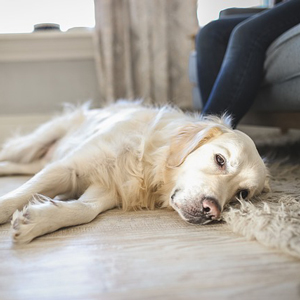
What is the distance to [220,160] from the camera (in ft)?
4.19

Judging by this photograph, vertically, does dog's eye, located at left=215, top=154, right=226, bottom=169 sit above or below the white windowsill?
below

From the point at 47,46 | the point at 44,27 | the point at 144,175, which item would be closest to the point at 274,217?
the point at 144,175

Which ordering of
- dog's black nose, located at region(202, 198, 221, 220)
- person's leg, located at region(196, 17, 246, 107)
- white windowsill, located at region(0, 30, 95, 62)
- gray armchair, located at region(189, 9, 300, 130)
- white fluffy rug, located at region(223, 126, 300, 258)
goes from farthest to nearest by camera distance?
white windowsill, located at region(0, 30, 95, 62) → person's leg, located at region(196, 17, 246, 107) → gray armchair, located at region(189, 9, 300, 130) → dog's black nose, located at region(202, 198, 221, 220) → white fluffy rug, located at region(223, 126, 300, 258)

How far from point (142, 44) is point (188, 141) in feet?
7.43

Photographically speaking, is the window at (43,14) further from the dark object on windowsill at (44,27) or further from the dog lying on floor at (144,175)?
the dog lying on floor at (144,175)

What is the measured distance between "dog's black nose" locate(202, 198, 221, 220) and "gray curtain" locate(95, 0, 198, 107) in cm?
232

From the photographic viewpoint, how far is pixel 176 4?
3.41 meters

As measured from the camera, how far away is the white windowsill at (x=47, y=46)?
10.8ft

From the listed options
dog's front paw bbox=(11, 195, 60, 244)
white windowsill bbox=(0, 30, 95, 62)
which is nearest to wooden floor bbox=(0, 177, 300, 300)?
dog's front paw bbox=(11, 195, 60, 244)

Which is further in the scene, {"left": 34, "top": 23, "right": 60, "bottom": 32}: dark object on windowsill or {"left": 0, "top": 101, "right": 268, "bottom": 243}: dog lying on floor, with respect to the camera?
{"left": 34, "top": 23, "right": 60, "bottom": 32}: dark object on windowsill

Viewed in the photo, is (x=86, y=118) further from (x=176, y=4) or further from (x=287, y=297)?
(x=176, y=4)

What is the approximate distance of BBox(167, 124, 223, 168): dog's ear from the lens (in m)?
1.33

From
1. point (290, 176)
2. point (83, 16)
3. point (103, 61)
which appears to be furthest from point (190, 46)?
point (290, 176)

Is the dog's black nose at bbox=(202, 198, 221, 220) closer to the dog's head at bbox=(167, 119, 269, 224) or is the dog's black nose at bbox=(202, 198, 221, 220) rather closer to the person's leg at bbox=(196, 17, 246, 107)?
the dog's head at bbox=(167, 119, 269, 224)
